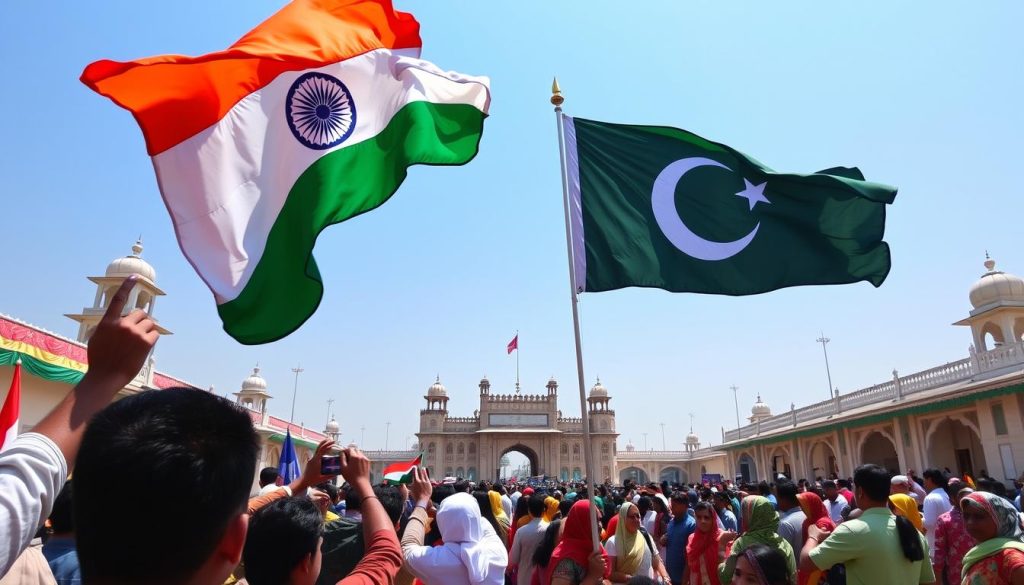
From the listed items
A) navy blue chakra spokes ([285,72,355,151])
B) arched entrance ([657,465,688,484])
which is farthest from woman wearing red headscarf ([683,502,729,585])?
arched entrance ([657,465,688,484])

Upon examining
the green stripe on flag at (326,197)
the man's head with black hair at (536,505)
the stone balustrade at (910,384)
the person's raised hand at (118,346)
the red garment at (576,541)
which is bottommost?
the red garment at (576,541)

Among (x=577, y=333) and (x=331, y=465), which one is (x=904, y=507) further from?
(x=331, y=465)

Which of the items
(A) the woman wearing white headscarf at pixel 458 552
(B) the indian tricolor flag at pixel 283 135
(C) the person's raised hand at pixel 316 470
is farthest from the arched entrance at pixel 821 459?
(C) the person's raised hand at pixel 316 470

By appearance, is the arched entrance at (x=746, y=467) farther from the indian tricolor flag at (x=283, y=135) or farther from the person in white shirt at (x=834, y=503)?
the indian tricolor flag at (x=283, y=135)

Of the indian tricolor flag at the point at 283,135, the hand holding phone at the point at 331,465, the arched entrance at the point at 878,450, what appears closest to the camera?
the hand holding phone at the point at 331,465

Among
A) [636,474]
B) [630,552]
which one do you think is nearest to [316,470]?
[630,552]

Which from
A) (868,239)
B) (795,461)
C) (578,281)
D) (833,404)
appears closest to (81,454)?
(578,281)
